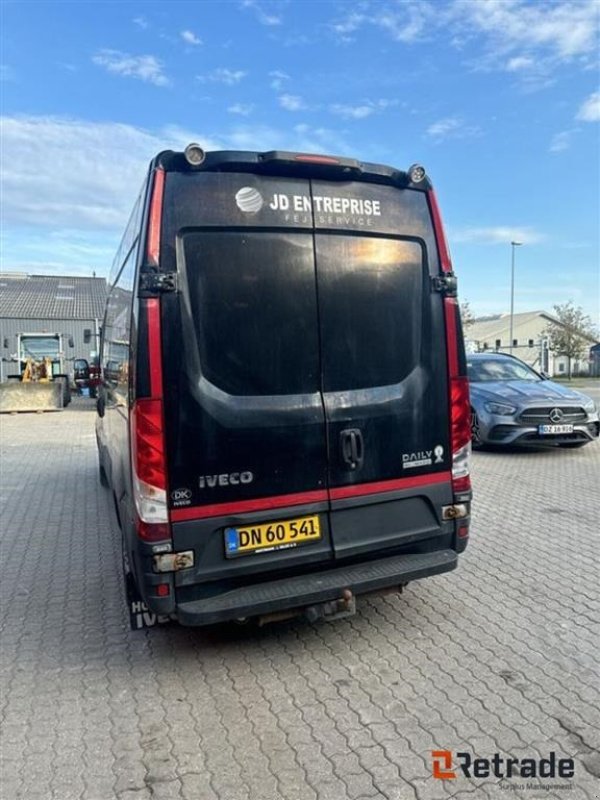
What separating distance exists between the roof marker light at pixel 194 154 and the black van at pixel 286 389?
0.03 feet

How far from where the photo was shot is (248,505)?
2.89 metres

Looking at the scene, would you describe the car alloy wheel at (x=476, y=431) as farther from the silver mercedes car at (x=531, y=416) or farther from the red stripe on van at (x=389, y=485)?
the red stripe on van at (x=389, y=485)

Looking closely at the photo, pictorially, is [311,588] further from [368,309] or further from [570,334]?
[570,334]

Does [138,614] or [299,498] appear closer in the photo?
[299,498]

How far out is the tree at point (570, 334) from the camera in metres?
47.5

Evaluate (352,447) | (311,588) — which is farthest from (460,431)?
(311,588)

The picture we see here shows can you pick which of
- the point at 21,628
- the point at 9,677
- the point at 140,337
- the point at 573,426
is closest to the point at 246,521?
the point at 140,337

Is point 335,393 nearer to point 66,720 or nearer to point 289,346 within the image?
point 289,346

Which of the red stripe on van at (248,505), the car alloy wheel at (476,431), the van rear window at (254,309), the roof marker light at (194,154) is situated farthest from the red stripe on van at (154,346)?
the car alloy wheel at (476,431)

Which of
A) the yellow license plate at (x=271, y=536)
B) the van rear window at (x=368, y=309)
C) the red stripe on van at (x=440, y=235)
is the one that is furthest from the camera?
the red stripe on van at (x=440, y=235)

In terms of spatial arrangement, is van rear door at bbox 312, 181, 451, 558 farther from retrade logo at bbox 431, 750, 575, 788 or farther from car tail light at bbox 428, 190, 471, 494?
retrade logo at bbox 431, 750, 575, 788

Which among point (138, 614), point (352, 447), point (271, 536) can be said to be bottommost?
point (138, 614)

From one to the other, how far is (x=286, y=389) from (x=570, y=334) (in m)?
50.4

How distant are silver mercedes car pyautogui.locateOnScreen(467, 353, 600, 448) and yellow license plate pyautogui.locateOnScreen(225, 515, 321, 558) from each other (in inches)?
261
